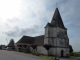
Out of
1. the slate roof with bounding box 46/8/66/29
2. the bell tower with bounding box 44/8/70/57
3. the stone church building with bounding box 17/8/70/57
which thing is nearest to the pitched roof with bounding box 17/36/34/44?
the stone church building with bounding box 17/8/70/57

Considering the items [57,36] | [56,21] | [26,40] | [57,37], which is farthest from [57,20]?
[26,40]

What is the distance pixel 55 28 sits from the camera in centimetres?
3045

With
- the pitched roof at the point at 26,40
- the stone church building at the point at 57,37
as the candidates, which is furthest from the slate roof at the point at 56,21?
the pitched roof at the point at 26,40

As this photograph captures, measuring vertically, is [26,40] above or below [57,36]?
below

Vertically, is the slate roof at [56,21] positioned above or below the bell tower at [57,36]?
above

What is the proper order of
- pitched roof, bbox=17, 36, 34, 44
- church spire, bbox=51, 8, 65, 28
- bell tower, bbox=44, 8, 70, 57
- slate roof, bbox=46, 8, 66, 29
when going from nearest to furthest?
bell tower, bbox=44, 8, 70, 57
slate roof, bbox=46, 8, 66, 29
church spire, bbox=51, 8, 65, 28
pitched roof, bbox=17, 36, 34, 44

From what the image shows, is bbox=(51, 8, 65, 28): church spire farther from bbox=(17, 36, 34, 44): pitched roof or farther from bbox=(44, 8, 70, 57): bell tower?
bbox=(17, 36, 34, 44): pitched roof

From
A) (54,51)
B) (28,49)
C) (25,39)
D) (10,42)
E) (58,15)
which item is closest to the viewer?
(54,51)

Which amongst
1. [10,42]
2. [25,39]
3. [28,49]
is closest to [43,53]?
[28,49]

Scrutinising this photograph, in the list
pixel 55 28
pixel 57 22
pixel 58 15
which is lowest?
pixel 55 28

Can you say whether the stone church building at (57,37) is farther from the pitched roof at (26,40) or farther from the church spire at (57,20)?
the pitched roof at (26,40)

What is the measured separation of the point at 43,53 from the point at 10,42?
43109 millimetres

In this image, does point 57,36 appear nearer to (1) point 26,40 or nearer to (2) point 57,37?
(2) point 57,37

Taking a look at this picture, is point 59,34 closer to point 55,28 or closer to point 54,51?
point 55,28
